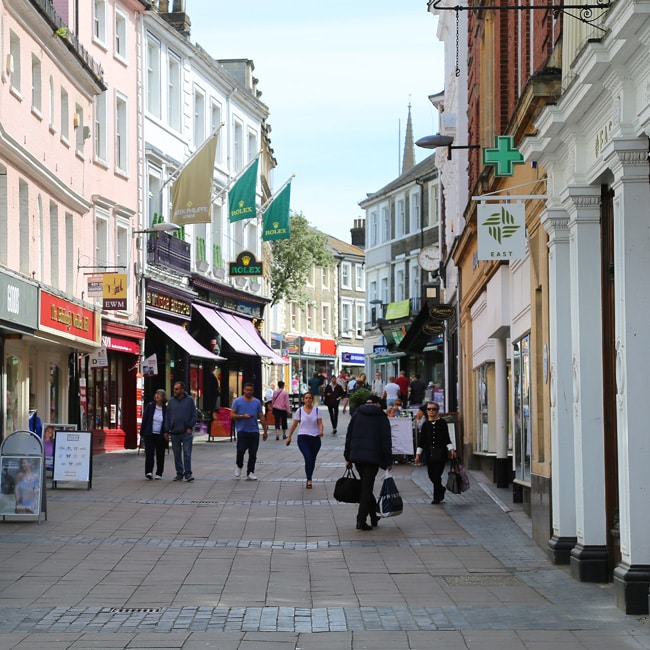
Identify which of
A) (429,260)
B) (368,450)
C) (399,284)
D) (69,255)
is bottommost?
(368,450)

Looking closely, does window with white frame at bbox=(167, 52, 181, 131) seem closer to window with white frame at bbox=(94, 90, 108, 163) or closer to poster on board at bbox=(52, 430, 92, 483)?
window with white frame at bbox=(94, 90, 108, 163)

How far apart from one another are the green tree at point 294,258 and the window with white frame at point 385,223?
17.0 feet

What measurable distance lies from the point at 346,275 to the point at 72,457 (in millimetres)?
72655

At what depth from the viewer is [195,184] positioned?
117 feet

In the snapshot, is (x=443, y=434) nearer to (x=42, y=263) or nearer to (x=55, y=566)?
(x=55, y=566)

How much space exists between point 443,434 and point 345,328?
74.7 m

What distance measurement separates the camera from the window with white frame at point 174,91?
4134 cm

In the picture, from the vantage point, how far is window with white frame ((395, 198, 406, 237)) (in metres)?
67.5

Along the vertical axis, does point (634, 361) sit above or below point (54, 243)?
below

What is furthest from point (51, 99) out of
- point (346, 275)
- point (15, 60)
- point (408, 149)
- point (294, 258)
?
point (408, 149)

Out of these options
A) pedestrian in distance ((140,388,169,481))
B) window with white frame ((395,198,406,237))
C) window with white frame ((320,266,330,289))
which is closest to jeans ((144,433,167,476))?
pedestrian in distance ((140,388,169,481))

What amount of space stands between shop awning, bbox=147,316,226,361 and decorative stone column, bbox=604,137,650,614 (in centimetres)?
2809

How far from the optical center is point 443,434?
2012cm

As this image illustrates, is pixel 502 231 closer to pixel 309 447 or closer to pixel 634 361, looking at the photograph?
pixel 634 361
